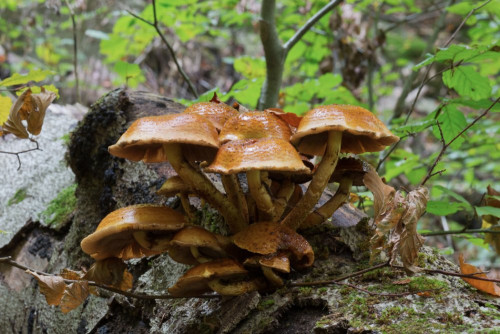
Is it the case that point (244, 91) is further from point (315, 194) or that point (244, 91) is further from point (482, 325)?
point (482, 325)

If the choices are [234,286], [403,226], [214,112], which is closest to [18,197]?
[214,112]

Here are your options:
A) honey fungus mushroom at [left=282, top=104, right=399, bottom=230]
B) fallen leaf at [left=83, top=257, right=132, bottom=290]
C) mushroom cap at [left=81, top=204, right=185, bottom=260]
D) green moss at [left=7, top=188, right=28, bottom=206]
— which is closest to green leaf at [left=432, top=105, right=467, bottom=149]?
honey fungus mushroom at [left=282, top=104, right=399, bottom=230]

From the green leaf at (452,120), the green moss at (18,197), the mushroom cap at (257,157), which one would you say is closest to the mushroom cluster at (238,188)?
the mushroom cap at (257,157)

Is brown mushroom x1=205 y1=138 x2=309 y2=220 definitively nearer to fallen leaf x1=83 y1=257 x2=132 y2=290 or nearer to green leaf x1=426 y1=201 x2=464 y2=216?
fallen leaf x1=83 y1=257 x2=132 y2=290

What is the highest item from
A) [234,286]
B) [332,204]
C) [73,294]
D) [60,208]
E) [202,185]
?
[202,185]

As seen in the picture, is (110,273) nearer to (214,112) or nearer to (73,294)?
(73,294)

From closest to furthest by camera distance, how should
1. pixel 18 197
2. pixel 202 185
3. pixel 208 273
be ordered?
pixel 208 273, pixel 202 185, pixel 18 197
